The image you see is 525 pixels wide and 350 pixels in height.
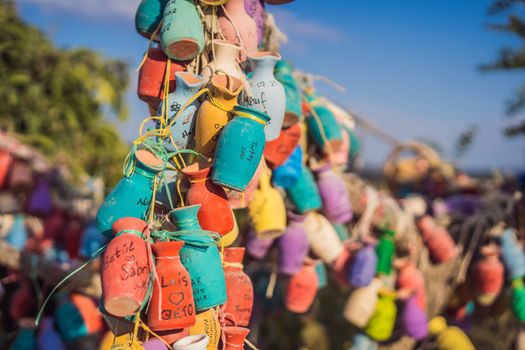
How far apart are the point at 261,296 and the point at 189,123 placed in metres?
1.42

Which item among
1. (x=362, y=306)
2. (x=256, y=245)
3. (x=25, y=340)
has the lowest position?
(x=25, y=340)

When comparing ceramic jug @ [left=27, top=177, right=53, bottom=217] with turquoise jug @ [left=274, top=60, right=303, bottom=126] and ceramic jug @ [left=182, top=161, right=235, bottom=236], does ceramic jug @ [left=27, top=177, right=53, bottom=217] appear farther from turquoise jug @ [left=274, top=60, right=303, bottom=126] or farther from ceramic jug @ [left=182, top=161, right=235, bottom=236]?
ceramic jug @ [left=182, top=161, right=235, bottom=236]

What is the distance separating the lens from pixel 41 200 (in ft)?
8.86

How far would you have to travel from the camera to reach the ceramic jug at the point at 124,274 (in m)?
0.91

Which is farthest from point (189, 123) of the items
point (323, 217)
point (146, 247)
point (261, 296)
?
point (261, 296)

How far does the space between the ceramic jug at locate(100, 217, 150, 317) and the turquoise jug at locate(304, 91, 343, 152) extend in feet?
3.20

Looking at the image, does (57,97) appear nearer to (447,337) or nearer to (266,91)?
(447,337)

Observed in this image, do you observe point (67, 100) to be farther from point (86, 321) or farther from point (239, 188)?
point (239, 188)

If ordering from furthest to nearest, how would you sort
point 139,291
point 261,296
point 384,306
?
1. point 261,296
2. point 384,306
3. point 139,291

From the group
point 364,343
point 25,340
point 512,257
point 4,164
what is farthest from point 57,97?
point 512,257

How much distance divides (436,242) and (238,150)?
70.3 inches

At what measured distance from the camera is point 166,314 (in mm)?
965

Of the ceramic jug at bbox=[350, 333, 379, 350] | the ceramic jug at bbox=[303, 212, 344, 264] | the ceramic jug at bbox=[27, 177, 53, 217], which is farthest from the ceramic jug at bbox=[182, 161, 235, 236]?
the ceramic jug at bbox=[27, 177, 53, 217]

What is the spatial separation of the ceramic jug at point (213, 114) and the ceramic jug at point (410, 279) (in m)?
1.54
